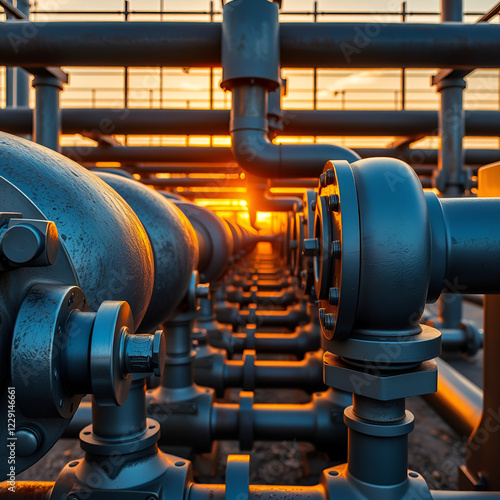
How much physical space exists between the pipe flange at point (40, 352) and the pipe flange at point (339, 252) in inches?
15.4

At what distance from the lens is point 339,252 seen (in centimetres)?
66

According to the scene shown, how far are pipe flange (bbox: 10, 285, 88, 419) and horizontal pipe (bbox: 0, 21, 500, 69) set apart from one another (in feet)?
6.07

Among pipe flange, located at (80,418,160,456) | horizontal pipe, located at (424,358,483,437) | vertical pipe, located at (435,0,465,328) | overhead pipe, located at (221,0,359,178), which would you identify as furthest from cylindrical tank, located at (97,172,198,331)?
vertical pipe, located at (435,0,465,328)

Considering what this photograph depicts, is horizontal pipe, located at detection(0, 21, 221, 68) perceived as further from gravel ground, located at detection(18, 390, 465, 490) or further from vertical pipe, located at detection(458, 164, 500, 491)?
gravel ground, located at detection(18, 390, 465, 490)

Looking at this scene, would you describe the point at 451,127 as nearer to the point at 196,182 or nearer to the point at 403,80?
the point at 403,80

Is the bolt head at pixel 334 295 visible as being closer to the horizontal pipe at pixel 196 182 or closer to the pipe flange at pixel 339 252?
the pipe flange at pixel 339 252

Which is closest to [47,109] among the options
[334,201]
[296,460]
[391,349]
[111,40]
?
[111,40]

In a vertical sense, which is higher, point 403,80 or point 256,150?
point 403,80

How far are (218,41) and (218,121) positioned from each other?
3.80ft

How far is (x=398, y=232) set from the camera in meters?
0.64

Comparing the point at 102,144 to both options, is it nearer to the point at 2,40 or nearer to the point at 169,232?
the point at 2,40

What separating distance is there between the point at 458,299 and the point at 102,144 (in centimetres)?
346

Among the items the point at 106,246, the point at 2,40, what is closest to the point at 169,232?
the point at 106,246

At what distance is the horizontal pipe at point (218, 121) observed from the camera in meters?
3.19
